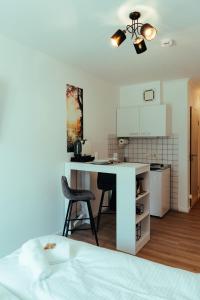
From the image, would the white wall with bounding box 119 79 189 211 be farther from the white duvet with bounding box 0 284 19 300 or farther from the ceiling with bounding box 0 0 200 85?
the white duvet with bounding box 0 284 19 300

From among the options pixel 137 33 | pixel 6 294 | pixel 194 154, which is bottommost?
pixel 6 294

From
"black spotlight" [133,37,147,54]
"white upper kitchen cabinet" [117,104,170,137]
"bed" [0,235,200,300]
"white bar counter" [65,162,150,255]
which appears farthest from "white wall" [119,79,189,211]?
"bed" [0,235,200,300]

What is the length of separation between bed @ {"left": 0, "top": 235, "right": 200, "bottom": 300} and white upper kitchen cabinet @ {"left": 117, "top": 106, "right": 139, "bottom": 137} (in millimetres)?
3218

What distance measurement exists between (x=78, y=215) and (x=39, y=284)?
2414 millimetres

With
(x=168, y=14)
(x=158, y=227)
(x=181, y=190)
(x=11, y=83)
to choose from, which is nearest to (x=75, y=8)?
(x=168, y=14)

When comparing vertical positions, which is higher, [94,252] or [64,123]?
[64,123]

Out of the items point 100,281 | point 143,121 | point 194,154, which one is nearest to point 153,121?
point 143,121

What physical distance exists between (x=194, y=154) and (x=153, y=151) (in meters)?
0.83

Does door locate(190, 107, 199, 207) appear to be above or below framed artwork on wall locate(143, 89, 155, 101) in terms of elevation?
below

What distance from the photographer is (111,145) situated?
4465 millimetres

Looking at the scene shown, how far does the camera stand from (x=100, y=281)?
1241mm

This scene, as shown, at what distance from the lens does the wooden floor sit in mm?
2588

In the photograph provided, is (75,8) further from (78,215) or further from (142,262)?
(78,215)

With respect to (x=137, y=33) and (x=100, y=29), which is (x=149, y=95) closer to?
(x=137, y=33)
